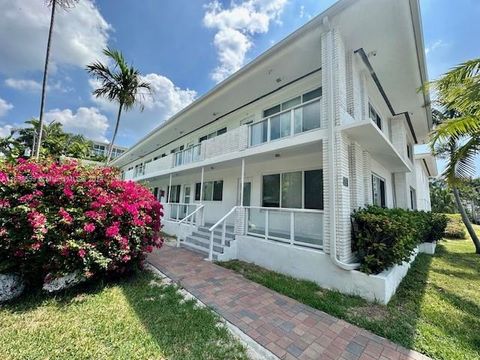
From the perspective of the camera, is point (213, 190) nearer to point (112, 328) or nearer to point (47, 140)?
point (112, 328)

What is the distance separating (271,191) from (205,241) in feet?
11.8

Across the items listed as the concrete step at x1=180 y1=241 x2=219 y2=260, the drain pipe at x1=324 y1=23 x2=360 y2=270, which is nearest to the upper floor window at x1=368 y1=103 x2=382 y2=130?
the drain pipe at x1=324 y1=23 x2=360 y2=270

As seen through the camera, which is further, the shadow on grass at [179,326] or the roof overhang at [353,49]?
the roof overhang at [353,49]

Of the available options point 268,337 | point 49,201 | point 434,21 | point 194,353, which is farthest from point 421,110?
point 49,201

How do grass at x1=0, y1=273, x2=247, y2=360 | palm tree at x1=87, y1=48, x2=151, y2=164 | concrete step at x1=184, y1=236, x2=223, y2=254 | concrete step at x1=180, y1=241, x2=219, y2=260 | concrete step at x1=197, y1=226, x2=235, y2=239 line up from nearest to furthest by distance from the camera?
1. grass at x1=0, y1=273, x2=247, y2=360
2. concrete step at x1=180, y1=241, x2=219, y2=260
3. concrete step at x1=184, y1=236, x2=223, y2=254
4. concrete step at x1=197, y1=226, x2=235, y2=239
5. palm tree at x1=87, y1=48, x2=151, y2=164

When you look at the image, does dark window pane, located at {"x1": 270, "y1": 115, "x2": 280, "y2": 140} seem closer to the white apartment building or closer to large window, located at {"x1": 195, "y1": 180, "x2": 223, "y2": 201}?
the white apartment building

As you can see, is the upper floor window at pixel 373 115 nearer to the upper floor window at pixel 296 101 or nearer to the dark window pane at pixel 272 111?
the upper floor window at pixel 296 101

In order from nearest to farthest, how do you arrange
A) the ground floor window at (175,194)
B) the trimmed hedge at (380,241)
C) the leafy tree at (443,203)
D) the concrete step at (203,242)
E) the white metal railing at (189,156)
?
the trimmed hedge at (380,241)
the concrete step at (203,242)
the white metal railing at (189,156)
the ground floor window at (175,194)
the leafy tree at (443,203)

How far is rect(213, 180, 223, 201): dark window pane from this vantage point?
12553 millimetres

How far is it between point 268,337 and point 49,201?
5271mm

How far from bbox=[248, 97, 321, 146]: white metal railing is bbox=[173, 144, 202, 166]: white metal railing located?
3989mm

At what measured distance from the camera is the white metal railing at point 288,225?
6.14m

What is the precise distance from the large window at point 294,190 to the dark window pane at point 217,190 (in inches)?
138

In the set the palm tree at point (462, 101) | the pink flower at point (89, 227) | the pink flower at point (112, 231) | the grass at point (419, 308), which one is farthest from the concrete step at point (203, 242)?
the palm tree at point (462, 101)
